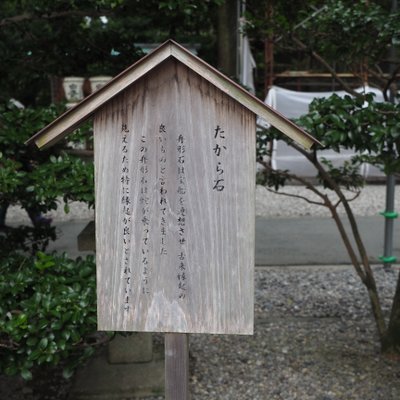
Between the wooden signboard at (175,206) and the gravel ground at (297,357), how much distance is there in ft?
5.19

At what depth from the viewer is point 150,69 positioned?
184 centimetres

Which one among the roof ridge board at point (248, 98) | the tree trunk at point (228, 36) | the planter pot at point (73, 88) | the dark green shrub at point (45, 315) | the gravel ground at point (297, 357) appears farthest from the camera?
the planter pot at point (73, 88)

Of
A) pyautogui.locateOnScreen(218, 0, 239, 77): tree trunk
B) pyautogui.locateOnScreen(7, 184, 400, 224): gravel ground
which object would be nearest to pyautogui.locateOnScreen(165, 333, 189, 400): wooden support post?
pyautogui.locateOnScreen(218, 0, 239, 77): tree trunk

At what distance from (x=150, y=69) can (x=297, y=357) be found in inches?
101

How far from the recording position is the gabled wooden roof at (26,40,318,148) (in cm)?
183

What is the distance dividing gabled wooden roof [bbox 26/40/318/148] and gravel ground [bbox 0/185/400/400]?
2020mm

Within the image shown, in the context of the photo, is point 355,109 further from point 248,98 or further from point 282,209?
point 282,209

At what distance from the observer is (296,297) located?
5.10 metres

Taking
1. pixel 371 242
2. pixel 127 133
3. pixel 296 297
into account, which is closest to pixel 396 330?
pixel 296 297

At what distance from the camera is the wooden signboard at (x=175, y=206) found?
1.91m

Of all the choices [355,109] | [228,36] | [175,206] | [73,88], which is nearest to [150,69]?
[175,206]

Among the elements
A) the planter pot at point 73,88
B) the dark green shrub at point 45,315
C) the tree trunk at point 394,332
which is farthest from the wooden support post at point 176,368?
the planter pot at point 73,88

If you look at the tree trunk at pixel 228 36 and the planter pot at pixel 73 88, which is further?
the planter pot at pixel 73 88

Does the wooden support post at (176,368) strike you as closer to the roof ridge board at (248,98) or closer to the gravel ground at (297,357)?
the roof ridge board at (248,98)
